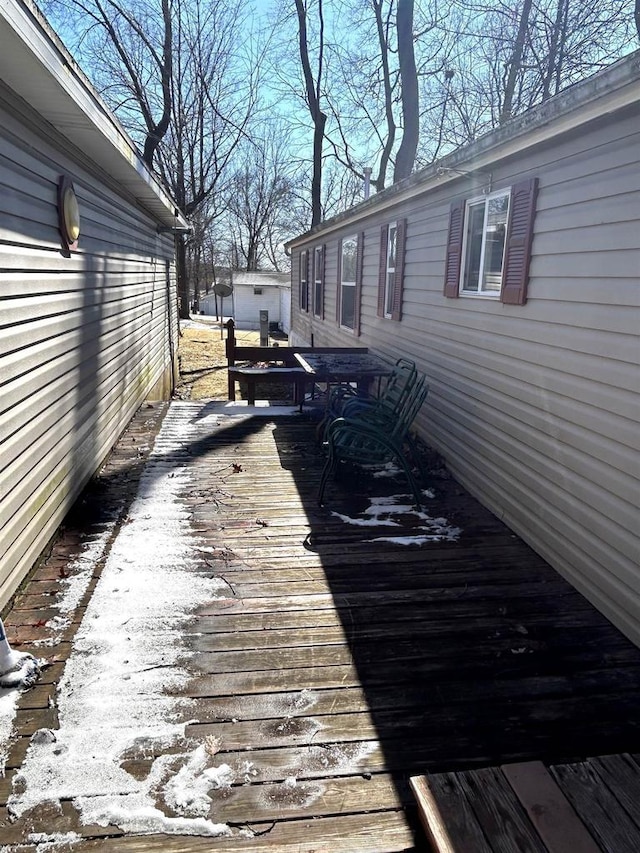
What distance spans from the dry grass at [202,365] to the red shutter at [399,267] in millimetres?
4237

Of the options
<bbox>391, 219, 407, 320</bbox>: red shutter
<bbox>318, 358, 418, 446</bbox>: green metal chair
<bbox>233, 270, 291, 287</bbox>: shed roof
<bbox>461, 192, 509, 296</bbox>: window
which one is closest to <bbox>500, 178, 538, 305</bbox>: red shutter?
<bbox>461, 192, 509, 296</bbox>: window

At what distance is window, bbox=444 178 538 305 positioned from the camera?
11.4ft

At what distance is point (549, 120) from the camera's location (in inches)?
116

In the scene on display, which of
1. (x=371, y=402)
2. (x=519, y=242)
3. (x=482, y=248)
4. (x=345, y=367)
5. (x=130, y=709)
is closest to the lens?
(x=130, y=709)

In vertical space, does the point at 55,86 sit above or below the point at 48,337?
above

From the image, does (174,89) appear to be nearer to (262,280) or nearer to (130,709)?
(262,280)

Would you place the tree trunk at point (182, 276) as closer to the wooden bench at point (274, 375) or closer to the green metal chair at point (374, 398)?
the wooden bench at point (274, 375)

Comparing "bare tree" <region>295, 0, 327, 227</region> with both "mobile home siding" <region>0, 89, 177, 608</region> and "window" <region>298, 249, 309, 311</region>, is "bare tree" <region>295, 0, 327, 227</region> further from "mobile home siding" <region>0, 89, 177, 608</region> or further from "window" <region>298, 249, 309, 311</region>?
"mobile home siding" <region>0, 89, 177, 608</region>

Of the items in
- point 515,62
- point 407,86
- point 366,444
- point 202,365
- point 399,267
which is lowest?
point 202,365

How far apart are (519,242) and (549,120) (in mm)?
729

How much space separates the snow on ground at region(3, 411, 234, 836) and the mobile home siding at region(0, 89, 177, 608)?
20.3 inches

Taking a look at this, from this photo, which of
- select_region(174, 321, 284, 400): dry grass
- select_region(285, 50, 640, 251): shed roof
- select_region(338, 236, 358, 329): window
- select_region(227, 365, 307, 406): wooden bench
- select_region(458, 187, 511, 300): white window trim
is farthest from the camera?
select_region(174, 321, 284, 400): dry grass

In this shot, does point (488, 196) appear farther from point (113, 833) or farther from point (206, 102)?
point (206, 102)

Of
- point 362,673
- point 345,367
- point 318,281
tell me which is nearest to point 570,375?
point 362,673
